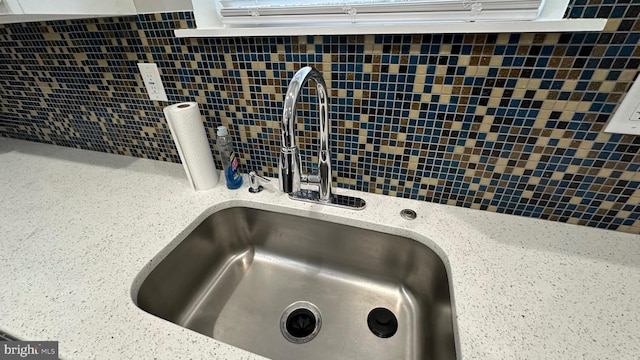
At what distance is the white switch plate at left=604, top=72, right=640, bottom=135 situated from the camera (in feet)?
1.78

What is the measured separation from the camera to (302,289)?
857mm

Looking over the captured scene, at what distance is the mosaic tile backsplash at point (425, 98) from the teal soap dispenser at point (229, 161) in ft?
0.12

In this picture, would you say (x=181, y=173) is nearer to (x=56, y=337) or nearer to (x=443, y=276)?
Answer: (x=56, y=337)

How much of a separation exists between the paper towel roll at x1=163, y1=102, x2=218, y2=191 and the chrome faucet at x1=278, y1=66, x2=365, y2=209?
0.29 metres

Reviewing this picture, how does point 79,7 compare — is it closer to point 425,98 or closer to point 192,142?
point 192,142

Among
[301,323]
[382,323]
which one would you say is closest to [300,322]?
[301,323]

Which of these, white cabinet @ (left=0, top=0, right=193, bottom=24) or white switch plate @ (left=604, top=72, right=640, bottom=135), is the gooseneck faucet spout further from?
white switch plate @ (left=604, top=72, right=640, bottom=135)

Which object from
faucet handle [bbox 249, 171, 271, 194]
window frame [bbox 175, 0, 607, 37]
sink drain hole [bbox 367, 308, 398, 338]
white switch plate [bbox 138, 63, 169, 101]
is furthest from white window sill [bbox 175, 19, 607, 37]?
sink drain hole [bbox 367, 308, 398, 338]

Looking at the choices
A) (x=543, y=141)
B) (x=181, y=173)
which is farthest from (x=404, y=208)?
(x=181, y=173)

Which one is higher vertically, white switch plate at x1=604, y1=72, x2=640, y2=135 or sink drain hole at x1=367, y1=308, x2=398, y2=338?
white switch plate at x1=604, y1=72, x2=640, y2=135

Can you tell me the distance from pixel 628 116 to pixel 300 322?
2.87 feet

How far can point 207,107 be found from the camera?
2.94 feet

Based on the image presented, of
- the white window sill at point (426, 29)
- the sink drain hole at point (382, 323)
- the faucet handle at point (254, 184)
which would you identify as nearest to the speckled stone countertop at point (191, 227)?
the faucet handle at point (254, 184)

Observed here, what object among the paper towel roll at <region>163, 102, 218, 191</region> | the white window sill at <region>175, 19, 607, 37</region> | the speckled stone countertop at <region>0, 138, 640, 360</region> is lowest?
the speckled stone countertop at <region>0, 138, 640, 360</region>
